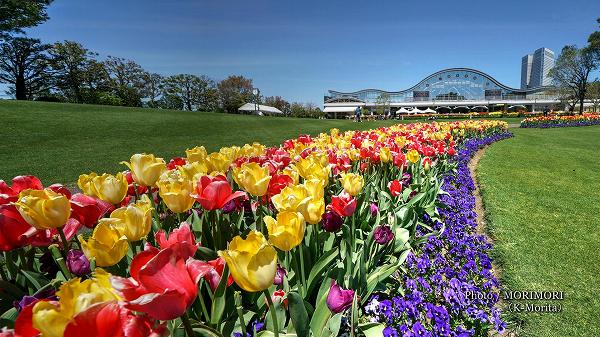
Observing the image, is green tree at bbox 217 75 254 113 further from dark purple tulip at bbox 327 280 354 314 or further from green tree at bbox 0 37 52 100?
dark purple tulip at bbox 327 280 354 314

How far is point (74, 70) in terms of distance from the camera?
41.2 m

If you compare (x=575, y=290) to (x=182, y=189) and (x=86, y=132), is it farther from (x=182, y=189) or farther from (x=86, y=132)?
(x=86, y=132)

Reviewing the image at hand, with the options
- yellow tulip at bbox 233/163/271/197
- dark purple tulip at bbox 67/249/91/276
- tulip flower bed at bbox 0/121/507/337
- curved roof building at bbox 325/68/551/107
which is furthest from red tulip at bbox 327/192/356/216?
curved roof building at bbox 325/68/551/107

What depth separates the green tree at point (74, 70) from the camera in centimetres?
3938

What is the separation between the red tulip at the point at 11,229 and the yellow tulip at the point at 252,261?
1035 mm

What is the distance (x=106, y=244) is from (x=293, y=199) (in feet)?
2.67

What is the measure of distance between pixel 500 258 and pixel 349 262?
262 centimetres

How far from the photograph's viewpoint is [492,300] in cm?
258

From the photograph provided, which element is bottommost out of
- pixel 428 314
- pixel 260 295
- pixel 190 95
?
pixel 428 314

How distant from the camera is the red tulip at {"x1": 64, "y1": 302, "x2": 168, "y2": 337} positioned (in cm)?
74

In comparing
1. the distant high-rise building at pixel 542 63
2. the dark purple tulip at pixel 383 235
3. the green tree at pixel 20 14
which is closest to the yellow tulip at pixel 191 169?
the dark purple tulip at pixel 383 235

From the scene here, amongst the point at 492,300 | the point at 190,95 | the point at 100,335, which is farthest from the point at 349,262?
the point at 190,95

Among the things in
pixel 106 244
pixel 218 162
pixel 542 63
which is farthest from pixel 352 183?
pixel 542 63

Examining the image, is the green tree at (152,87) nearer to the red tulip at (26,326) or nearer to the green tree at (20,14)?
the green tree at (20,14)
